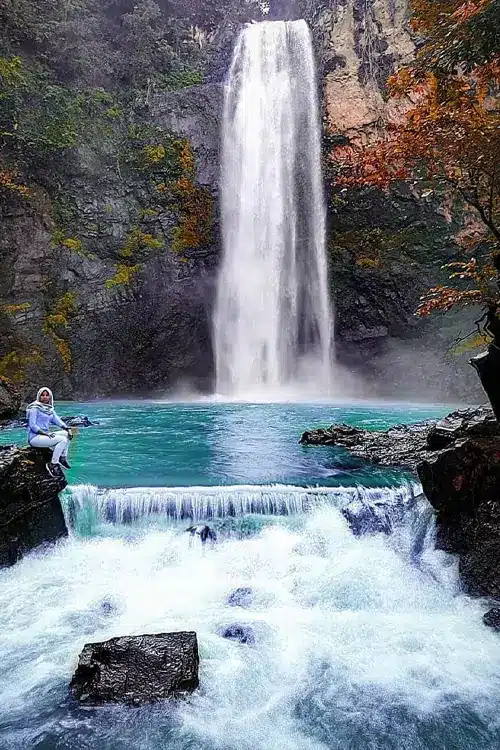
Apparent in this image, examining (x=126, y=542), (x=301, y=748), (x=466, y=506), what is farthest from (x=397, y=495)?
(x=301, y=748)

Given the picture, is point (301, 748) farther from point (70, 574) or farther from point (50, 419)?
point (50, 419)

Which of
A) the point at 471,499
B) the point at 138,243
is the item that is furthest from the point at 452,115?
the point at 138,243

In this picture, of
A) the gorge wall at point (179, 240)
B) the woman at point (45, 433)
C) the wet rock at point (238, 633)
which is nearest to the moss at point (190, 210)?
the gorge wall at point (179, 240)

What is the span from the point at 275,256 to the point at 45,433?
21.5 metres

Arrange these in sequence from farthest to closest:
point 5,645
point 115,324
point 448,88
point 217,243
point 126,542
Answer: point 217,243 < point 115,324 < point 126,542 < point 448,88 < point 5,645

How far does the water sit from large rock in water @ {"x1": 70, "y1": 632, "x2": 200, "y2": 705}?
0.16m

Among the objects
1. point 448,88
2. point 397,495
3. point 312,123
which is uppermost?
point 312,123

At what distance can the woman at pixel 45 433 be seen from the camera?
28.6 ft

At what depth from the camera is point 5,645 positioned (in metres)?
5.76

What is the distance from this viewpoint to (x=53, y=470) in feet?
28.5

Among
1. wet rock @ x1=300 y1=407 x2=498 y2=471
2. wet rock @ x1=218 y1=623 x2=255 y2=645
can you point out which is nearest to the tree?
wet rock @ x1=300 y1=407 x2=498 y2=471

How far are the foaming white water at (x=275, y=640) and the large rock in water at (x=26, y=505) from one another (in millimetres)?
276

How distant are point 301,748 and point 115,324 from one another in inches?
945

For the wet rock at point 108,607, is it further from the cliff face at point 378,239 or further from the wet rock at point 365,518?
the cliff face at point 378,239
